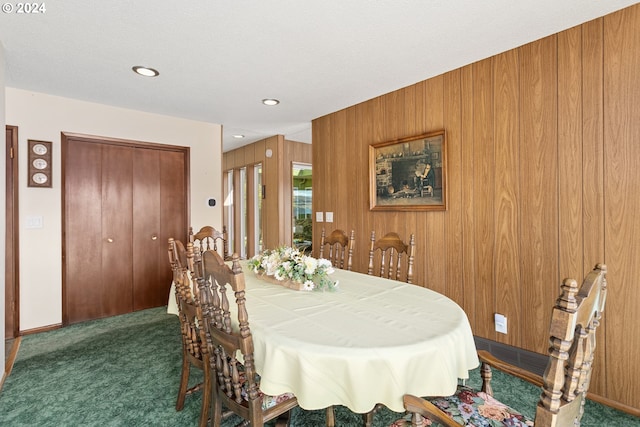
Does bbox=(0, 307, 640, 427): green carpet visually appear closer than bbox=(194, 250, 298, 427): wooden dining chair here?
No

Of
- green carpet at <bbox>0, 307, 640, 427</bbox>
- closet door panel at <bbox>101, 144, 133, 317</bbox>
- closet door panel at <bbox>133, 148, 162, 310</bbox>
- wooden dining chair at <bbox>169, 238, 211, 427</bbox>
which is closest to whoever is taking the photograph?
wooden dining chair at <bbox>169, 238, 211, 427</bbox>

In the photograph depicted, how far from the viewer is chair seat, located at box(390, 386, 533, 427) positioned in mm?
1143

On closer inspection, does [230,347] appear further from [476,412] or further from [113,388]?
[113,388]

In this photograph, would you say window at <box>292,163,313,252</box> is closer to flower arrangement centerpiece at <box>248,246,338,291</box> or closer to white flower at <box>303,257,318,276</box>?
flower arrangement centerpiece at <box>248,246,338,291</box>

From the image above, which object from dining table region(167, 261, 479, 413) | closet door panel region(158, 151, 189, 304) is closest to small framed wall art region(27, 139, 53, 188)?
closet door panel region(158, 151, 189, 304)

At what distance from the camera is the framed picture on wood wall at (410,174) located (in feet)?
9.32

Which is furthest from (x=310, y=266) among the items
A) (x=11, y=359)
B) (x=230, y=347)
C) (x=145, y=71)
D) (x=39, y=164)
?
(x=39, y=164)

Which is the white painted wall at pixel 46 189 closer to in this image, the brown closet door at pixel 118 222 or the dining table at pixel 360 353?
the brown closet door at pixel 118 222

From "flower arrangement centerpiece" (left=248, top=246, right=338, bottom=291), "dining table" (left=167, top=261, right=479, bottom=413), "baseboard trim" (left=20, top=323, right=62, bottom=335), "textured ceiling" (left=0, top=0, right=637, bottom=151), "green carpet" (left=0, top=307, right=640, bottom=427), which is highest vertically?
"textured ceiling" (left=0, top=0, right=637, bottom=151)

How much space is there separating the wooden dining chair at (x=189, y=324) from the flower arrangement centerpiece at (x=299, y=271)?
1.73 ft

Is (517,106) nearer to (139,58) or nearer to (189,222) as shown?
(139,58)

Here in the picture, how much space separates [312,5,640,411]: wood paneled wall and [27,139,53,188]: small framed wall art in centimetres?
357

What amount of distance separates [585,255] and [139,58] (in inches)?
139

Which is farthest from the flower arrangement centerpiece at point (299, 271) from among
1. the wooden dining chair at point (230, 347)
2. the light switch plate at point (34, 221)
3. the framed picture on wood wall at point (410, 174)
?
the light switch plate at point (34, 221)
